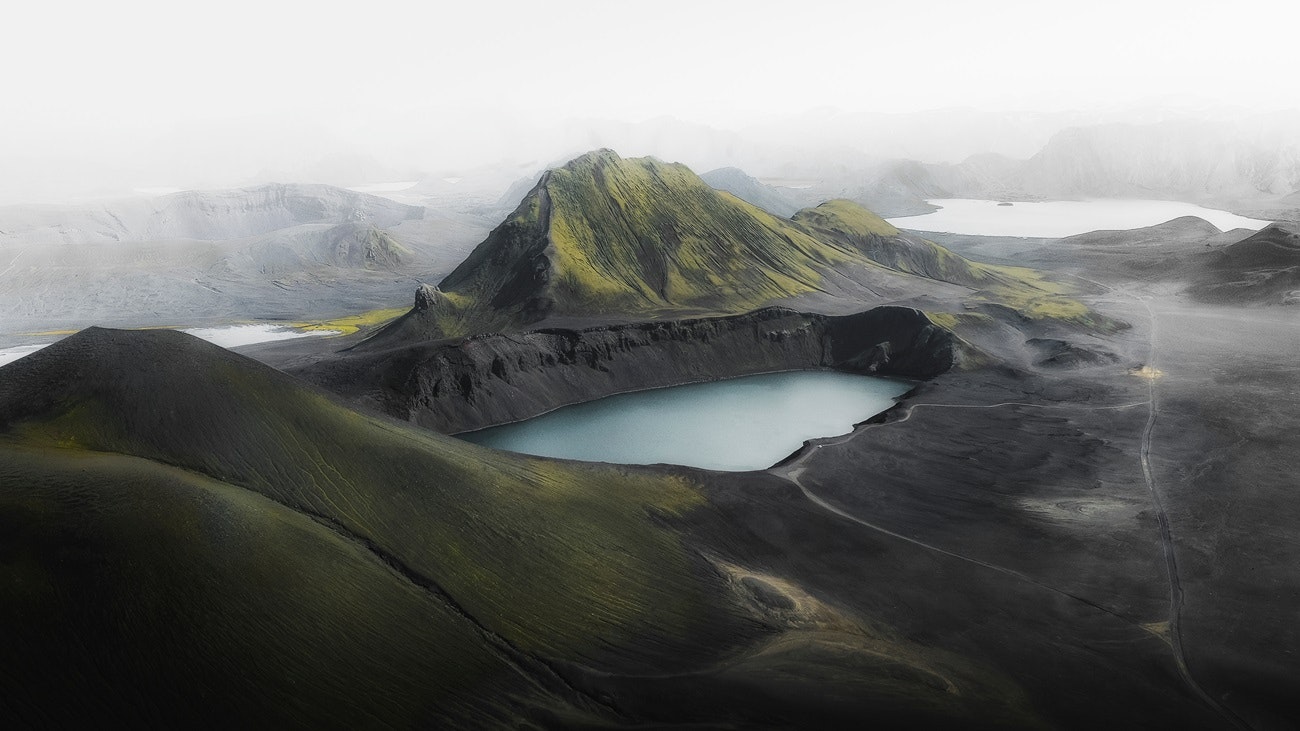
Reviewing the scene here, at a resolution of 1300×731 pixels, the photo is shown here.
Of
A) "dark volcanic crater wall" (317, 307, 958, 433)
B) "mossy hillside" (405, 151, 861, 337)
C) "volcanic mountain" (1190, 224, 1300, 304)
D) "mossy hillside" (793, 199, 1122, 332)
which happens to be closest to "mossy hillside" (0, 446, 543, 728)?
"dark volcanic crater wall" (317, 307, 958, 433)

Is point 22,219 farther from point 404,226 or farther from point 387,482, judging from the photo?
point 387,482

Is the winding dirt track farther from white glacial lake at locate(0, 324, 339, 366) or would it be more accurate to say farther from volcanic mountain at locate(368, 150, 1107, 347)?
white glacial lake at locate(0, 324, 339, 366)

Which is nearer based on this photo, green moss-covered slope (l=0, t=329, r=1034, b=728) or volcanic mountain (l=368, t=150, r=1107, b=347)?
green moss-covered slope (l=0, t=329, r=1034, b=728)

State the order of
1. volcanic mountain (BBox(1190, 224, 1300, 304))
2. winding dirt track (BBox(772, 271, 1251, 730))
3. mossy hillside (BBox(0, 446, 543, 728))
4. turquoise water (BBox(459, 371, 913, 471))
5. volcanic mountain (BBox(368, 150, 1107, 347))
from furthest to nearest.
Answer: volcanic mountain (BBox(1190, 224, 1300, 304)), volcanic mountain (BBox(368, 150, 1107, 347)), turquoise water (BBox(459, 371, 913, 471)), winding dirt track (BBox(772, 271, 1251, 730)), mossy hillside (BBox(0, 446, 543, 728))

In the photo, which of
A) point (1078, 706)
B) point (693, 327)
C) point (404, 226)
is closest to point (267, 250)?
point (404, 226)

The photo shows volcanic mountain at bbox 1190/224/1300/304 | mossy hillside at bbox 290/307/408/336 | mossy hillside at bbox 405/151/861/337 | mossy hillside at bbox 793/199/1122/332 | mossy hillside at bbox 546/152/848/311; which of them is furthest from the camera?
mossy hillside at bbox 290/307/408/336

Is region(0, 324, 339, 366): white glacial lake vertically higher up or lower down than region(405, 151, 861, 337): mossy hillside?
lower down

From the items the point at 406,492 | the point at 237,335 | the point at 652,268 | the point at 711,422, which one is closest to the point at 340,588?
the point at 406,492

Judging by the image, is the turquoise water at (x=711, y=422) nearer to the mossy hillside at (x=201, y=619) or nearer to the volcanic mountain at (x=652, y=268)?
the volcanic mountain at (x=652, y=268)
